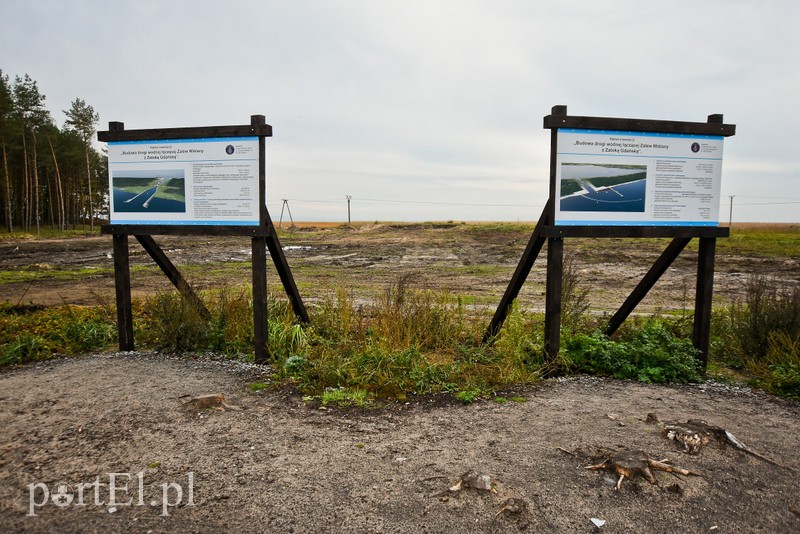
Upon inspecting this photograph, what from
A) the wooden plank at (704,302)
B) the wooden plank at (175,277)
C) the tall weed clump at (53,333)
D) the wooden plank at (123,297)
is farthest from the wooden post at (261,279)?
the wooden plank at (704,302)

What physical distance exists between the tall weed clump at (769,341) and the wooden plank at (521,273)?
9.18ft

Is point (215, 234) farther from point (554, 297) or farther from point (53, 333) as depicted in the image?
point (554, 297)

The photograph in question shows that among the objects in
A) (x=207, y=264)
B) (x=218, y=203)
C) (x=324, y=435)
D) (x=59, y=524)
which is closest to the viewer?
(x=59, y=524)

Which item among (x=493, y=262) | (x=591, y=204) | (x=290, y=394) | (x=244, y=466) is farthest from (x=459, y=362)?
(x=493, y=262)

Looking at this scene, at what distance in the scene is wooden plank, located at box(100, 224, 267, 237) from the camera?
6.42 m

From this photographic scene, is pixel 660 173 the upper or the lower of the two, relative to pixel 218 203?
upper

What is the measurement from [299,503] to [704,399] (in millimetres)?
4213

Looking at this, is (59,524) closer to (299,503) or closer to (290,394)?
(299,503)

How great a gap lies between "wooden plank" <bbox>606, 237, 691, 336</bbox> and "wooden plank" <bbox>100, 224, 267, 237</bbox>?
15.7 ft

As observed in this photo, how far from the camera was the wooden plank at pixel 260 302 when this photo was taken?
6.44m

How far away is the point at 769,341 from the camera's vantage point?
6117 millimetres

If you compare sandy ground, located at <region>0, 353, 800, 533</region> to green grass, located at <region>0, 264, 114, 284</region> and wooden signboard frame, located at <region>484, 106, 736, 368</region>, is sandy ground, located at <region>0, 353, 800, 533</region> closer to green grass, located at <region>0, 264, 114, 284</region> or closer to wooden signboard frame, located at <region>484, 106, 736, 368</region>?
wooden signboard frame, located at <region>484, 106, 736, 368</region>

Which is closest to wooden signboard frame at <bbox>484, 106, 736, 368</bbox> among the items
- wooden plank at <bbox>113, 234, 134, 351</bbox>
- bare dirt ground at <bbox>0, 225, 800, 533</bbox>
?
bare dirt ground at <bbox>0, 225, 800, 533</bbox>

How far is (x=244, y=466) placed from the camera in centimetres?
365
